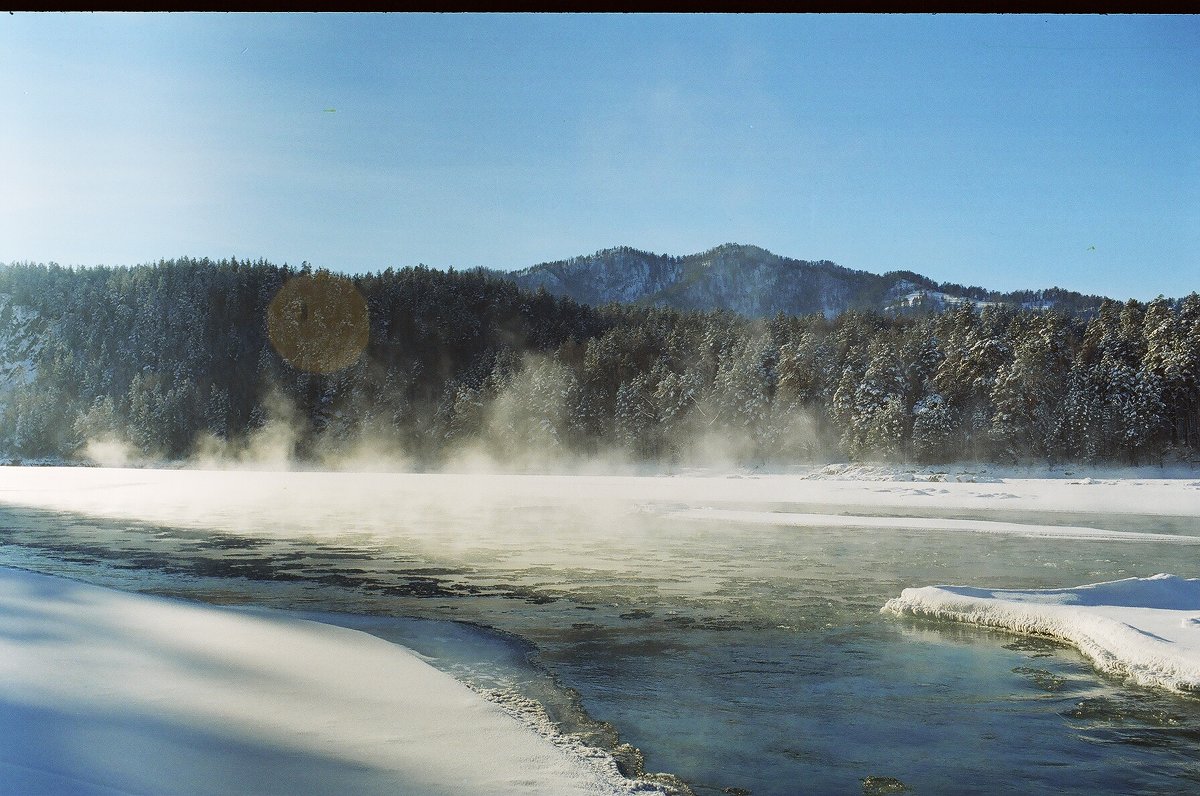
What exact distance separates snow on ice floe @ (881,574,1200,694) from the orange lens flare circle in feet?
454

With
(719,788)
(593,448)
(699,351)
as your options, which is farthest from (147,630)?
(699,351)

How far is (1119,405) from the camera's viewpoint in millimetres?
69312

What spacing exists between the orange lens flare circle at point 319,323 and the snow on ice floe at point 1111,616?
138m

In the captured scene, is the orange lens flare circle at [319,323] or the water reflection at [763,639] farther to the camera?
the orange lens flare circle at [319,323]

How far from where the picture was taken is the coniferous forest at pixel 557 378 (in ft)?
239

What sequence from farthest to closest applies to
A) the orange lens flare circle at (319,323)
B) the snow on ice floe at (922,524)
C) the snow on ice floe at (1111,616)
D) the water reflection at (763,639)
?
the orange lens flare circle at (319,323) < the snow on ice floe at (922,524) < the snow on ice floe at (1111,616) < the water reflection at (763,639)

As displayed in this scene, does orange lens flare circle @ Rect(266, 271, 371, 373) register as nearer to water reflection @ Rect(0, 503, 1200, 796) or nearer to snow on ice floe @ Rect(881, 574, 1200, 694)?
water reflection @ Rect(0, 503, 1200, 796)

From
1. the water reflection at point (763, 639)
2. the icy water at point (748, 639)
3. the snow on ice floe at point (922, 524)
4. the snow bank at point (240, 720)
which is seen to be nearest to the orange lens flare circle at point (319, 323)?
the snow on ice floe at point (922, 524)

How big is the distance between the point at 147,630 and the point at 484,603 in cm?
554

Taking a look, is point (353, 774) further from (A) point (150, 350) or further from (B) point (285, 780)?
(A) point (150, 350)

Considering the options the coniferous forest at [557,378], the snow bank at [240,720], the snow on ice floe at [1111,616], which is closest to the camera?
the snow bank at [240,720]

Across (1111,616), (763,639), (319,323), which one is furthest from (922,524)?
(319,323)

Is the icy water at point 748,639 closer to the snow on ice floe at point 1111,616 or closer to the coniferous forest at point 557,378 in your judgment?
the snow on ice floe at point 1111,616

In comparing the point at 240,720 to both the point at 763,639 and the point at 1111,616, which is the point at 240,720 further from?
the point at 1111,616
